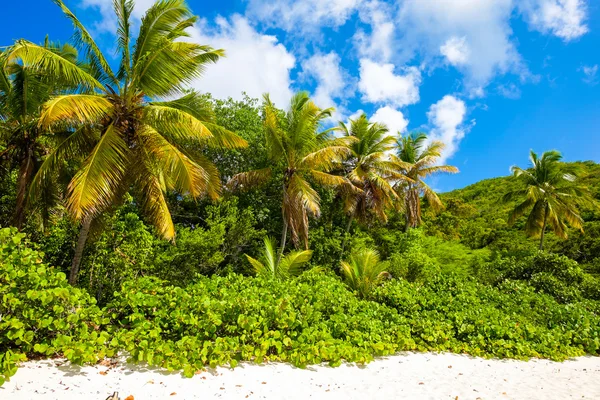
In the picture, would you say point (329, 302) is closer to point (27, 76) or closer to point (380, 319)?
point (380, 319)

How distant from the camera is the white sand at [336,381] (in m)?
4.38

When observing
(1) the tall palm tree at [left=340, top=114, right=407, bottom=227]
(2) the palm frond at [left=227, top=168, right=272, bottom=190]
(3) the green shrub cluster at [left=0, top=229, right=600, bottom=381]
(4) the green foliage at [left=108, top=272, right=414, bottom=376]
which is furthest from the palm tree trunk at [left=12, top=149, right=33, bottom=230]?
(1) the tall palm tree at [left=340, top=114, right=407, bottom=227]

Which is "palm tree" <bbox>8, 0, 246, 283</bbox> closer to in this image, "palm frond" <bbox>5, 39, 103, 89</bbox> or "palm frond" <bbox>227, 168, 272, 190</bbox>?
"palm frond" <bbox>5, 39, 103, 89</bbox>

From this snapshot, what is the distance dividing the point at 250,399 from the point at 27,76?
29.8 feet

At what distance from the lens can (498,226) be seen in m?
25.5

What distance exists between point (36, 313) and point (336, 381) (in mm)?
4004

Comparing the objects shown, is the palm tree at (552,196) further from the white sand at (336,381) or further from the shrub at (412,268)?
the white sand at (336,381)

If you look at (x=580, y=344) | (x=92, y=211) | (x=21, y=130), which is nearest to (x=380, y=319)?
(x=580, y=344)

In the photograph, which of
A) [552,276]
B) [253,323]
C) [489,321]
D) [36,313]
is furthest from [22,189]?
[552,276]

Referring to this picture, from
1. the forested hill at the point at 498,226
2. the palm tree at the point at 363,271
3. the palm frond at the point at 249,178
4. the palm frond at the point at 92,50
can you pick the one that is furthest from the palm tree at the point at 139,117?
the forested hill at the point at 498,226

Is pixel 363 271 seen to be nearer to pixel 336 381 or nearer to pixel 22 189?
pixel 336 381

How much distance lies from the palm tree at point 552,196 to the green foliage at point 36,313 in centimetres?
2052

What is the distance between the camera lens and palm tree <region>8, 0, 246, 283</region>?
24.2ft

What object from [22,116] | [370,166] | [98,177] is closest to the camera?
[98,177]
